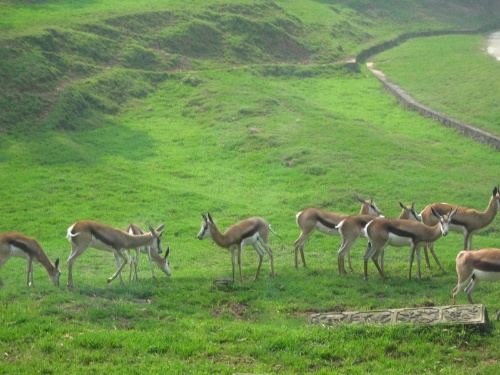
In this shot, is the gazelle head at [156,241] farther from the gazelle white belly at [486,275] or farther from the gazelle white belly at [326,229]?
the gazelle white belly at [486,275]

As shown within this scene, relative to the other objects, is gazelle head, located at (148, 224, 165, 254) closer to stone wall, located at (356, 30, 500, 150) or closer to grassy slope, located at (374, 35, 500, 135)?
stone wall, located at (356, 30, 500, 150)

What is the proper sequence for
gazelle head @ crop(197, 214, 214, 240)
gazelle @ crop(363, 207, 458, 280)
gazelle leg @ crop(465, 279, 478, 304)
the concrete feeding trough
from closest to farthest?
the concrete feeding trough → gazelle leg @ crop(465, 279, 478, 304) → gazelle @ crop(363, 207, 458, 280) → gazelle head @ crop(197, 214, 214, 240)

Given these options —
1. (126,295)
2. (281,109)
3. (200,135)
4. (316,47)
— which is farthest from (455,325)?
(316,47)

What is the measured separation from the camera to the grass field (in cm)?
1034

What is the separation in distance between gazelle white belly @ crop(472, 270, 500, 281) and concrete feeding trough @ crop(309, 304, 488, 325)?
47.6 inches

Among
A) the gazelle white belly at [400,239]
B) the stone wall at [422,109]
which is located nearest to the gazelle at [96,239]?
the gazelle white belly at [400,239]

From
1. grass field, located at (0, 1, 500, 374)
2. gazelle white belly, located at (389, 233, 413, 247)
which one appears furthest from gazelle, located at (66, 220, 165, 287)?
gazelle white belly, located at (389, 233, 413, 247)

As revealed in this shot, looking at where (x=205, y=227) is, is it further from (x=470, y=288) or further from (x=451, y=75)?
(x=451, y=75)

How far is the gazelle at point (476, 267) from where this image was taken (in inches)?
478

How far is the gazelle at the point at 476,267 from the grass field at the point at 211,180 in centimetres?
62

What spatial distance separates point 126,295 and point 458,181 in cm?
1459

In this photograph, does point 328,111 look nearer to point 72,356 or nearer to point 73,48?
point 73,48

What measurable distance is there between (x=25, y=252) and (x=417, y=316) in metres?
8.20

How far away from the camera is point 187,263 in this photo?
17.7 m
